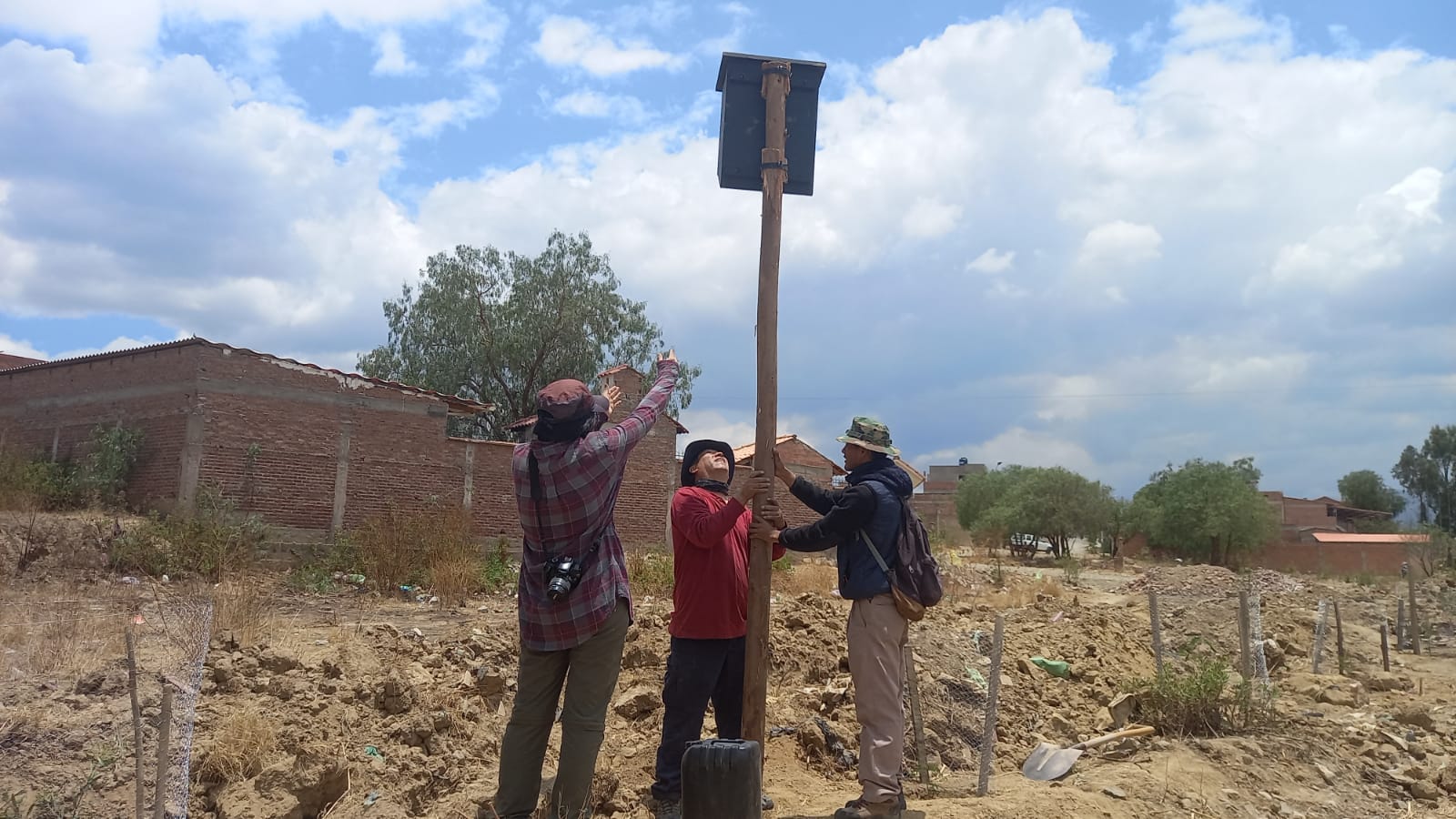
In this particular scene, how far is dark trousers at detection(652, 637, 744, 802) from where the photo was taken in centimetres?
383

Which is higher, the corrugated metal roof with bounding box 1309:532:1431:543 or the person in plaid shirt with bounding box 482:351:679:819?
the corrugated metal roof with bounding box 1309:532:1431:543

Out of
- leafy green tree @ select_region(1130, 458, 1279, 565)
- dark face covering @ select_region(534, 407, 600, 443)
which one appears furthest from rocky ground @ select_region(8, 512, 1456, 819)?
leafy green tree @ select_region(1130, 458, 1279, 565)

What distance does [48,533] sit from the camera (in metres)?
12.0

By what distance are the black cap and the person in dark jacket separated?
310 mm

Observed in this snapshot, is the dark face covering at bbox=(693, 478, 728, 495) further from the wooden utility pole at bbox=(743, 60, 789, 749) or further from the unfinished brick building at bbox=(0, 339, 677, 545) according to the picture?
the unfinished brick building at bbox=(0, 339, 677, 545)

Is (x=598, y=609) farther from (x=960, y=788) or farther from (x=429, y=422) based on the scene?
(x=429, y=422)

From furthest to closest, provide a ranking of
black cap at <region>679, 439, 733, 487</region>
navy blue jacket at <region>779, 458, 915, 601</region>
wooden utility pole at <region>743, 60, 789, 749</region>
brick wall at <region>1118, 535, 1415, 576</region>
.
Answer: brick wall at <region>1118, 535, 1415, 576</region> < black cap at <region>679, 439, 733, 487</region> < navy blue jacket at <region>779, 458, 915, 601</region> < wooden utility pole at <region>743, 60, 789, 749</region>

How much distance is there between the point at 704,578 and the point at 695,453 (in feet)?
1.93

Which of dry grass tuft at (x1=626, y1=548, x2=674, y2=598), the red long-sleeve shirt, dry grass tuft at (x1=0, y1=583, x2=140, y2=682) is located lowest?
dry grass tuft at (x1=0, y1=583, x2=140, y2=682)

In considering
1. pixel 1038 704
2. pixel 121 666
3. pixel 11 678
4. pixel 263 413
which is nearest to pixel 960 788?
pixel 1038 704

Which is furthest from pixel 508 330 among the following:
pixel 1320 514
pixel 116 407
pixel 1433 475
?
pixel 1433 475

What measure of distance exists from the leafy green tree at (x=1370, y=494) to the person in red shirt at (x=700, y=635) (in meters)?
69.3

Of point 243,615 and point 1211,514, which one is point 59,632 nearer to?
point 243,615

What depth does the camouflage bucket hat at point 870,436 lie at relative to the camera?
4.13 metres
